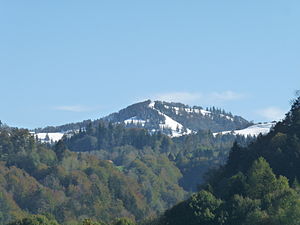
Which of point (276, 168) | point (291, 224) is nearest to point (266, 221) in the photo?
point (291, 224)

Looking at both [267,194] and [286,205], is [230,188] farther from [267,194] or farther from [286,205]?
[286,205]

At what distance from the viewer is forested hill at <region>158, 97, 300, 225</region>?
100419 millimetres

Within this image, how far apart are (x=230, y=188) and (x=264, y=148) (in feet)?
70.5

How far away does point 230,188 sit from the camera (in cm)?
11469

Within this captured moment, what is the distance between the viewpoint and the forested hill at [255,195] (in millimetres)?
100419

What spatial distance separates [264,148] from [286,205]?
34.7 m

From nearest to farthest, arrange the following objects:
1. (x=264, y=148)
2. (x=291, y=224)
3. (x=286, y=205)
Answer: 1. (x=291, y=224)
2. (x=286, y=205)
3. (x=264, y=148)

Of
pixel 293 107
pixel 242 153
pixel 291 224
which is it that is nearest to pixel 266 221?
pixel 291 224

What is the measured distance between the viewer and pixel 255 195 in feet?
362

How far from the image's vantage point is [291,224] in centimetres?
9456

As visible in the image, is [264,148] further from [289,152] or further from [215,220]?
[215,220]

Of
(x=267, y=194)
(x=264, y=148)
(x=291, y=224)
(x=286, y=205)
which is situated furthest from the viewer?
(x=264, y=148)

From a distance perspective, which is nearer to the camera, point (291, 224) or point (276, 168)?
point (291, 224)

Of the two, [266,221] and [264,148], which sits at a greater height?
[264,148]
